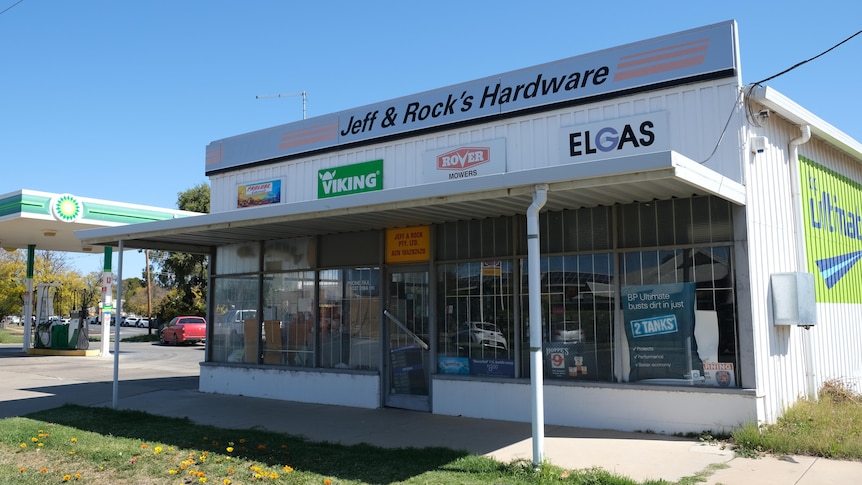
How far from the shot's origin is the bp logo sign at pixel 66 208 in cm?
2100

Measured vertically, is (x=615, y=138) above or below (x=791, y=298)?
above

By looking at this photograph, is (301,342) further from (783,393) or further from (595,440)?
(783,393)

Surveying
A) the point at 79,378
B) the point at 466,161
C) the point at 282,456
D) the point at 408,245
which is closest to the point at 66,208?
the point at 79,378

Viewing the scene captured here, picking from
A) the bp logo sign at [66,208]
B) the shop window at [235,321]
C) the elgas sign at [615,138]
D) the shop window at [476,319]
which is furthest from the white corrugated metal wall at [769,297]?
the bp logo sign at [66,208]

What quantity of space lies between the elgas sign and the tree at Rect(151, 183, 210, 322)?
116ft

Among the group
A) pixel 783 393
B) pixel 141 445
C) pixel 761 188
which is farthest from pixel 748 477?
pixel 141 445

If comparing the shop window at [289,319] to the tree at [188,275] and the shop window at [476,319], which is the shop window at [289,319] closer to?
the shop window at [476,319]

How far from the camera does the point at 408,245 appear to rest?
Answer: 11.4m

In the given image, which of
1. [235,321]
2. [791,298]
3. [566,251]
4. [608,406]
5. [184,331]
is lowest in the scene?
[608,406]

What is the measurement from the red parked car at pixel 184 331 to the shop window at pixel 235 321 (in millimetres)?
20542

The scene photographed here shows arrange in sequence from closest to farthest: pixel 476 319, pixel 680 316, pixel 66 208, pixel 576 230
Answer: pixel 680 316, pixel 576 230, pixel 476 319, pixel 66 208

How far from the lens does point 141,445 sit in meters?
8.55

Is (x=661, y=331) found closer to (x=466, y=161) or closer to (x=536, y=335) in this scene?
(x=536, y=335)

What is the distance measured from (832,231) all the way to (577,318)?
5.10m
